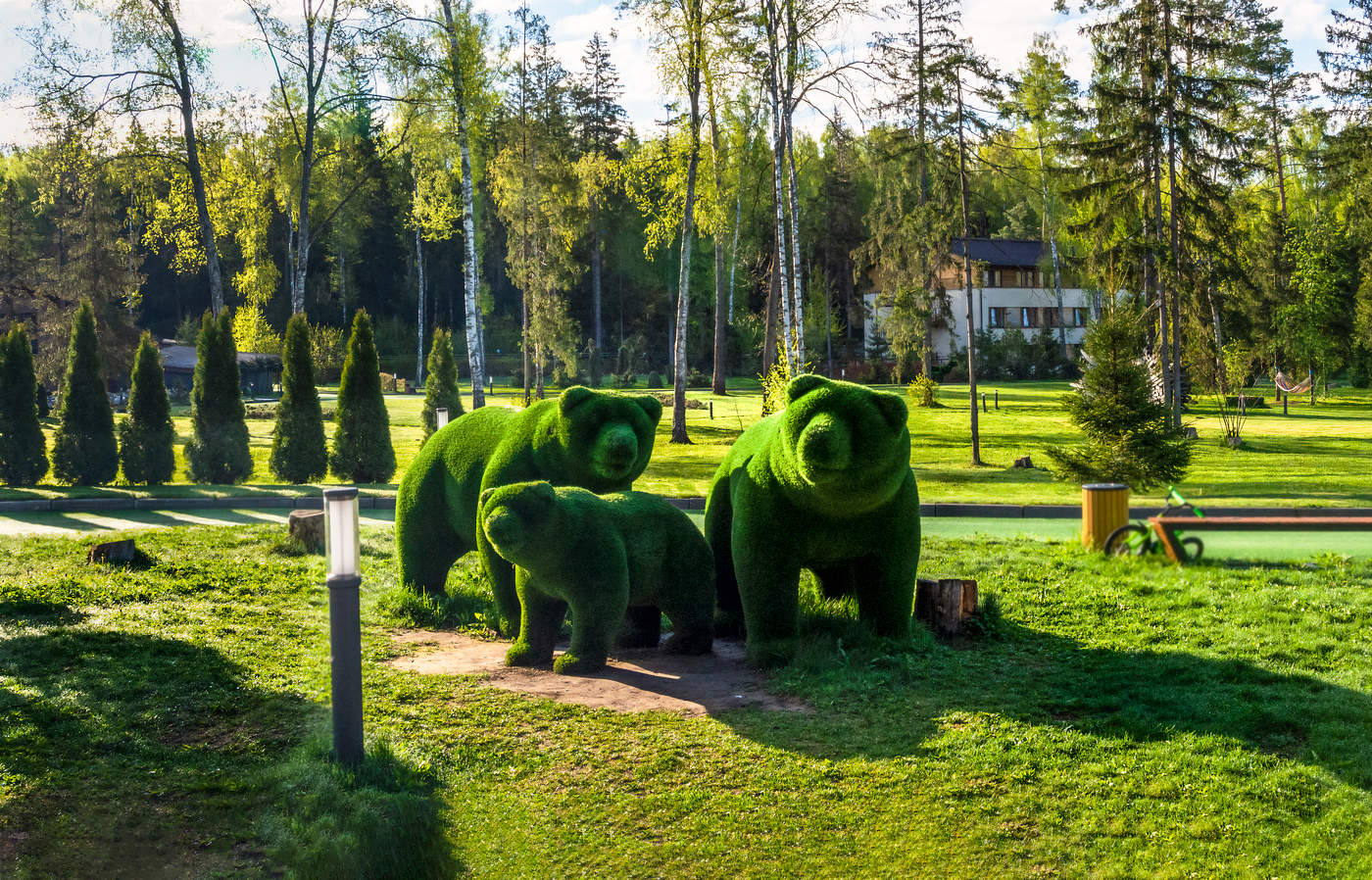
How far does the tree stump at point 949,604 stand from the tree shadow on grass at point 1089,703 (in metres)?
0.49

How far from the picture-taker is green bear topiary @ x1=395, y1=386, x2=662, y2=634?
7754 millimetres

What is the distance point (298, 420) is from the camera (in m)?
18.0

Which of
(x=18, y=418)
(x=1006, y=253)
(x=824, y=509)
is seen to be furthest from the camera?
(x=1006, y=253)

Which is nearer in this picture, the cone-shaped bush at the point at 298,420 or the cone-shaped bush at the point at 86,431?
the cone-shaped bush at the point at 86,431

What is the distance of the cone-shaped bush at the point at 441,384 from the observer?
2155cm

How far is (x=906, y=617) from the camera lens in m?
7.37

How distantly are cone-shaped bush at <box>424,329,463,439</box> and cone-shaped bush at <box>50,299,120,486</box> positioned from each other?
5.79m

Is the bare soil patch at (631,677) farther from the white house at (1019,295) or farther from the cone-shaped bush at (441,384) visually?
the white house at (1019,295)

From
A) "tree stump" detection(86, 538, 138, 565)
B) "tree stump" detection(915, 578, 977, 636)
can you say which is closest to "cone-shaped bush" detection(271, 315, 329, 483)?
"tree stump" detection(86, 538, 138, 565)

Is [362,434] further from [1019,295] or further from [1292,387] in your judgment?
[1019,295]

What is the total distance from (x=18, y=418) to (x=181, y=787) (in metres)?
15.4

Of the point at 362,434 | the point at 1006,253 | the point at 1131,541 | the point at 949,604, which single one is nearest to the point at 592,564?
the point at 949,604

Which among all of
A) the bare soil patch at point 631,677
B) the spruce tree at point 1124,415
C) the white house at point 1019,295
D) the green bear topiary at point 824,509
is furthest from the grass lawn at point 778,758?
the white house at point 1019,295

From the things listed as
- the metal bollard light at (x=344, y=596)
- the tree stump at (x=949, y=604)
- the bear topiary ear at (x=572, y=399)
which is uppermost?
the bear topiary ear at (x=572, y=399)
